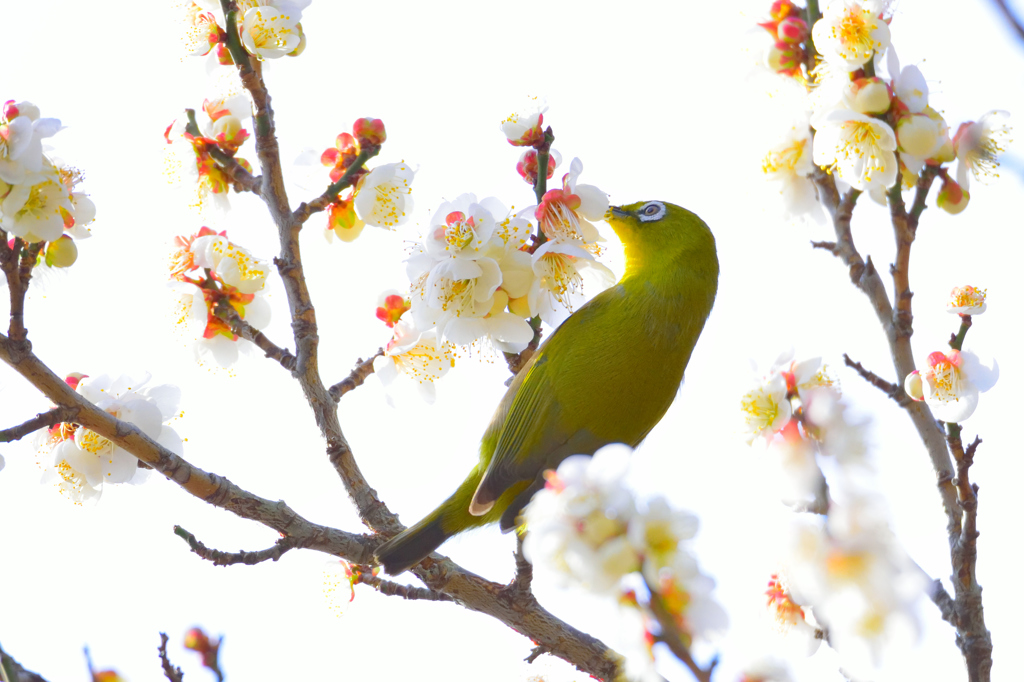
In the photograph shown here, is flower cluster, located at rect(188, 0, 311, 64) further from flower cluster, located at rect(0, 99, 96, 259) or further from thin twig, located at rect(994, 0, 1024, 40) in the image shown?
Answer: thin twig, located at rect(994, 0, 1024, 40)

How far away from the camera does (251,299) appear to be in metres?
2.68

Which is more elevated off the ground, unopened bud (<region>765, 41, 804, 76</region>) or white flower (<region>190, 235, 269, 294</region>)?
unopened bud (<region>765, 41, 804, 76</region>)

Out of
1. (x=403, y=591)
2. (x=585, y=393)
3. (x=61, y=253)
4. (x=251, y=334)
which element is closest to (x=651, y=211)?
(x=585, y=393)

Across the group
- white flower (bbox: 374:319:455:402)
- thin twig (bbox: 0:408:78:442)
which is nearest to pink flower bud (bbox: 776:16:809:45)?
white flower (bbox: 374:319:455:402)

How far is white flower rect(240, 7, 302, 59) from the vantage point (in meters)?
2.47

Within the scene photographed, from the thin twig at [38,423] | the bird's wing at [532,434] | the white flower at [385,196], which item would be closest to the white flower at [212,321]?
the white flower at [385,196]

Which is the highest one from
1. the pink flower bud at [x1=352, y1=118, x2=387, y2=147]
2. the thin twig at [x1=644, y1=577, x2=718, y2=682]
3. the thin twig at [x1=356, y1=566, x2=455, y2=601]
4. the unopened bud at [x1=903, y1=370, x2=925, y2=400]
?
the pink flower bud at [x1=352, y1=118, x2=387, y2=147]

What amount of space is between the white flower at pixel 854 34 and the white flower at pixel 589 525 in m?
1.86

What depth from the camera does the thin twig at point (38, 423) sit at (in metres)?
1.86

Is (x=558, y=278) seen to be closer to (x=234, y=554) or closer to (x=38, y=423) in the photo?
(x=234, y=554)

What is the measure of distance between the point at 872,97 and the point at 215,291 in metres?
1.92

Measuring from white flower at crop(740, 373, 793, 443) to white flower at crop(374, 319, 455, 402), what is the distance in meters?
1.03

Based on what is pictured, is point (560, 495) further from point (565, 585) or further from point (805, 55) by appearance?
point (805, 55)

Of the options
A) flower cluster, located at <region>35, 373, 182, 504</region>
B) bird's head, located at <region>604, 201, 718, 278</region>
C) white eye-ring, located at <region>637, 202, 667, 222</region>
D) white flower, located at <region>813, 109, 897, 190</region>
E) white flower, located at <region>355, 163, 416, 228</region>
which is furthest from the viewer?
white eye-ring, located at <region>637, 202, 667, 222</region>
